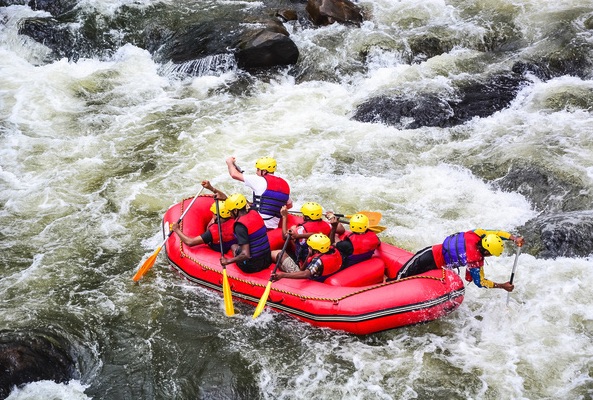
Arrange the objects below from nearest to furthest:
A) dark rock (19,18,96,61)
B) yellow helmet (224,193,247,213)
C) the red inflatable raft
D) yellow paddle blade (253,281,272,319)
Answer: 1. the red inflatable raft
2. yellow paddle blade (253,281,272,319)
3. yellow helmet (224,193,247,213)
4. dark rock (19,18,96,61)

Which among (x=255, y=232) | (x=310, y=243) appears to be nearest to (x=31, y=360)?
(x=255, y=232)

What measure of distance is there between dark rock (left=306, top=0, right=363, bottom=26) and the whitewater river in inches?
13.3

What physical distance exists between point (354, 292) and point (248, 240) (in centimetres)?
122

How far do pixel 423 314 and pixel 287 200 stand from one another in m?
2.17

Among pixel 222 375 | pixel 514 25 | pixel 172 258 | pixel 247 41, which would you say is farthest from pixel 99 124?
pixel 514 25

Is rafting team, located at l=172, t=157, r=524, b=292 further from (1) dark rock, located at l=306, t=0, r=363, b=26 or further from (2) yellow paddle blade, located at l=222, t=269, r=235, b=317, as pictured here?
(1) dark rock, located at l=306, t=0, r=363, b=26

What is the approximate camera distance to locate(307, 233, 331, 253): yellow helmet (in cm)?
659

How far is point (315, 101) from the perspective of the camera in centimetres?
1129

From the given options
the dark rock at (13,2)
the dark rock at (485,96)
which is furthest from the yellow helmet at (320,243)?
the dark rock at (13,2)

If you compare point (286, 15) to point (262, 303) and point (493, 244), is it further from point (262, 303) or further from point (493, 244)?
point (493, 244)

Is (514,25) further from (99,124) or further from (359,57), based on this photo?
(99,124)

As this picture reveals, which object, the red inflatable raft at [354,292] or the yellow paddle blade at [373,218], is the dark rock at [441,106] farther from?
the red inflatable raft at [354,292]

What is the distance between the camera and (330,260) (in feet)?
21.8

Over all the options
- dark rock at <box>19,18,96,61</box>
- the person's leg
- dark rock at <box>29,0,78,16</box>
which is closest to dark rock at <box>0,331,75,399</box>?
the person's leg
